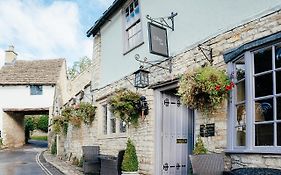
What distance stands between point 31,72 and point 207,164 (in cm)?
2935

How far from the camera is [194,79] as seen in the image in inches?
218

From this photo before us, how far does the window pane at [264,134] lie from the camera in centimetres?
494

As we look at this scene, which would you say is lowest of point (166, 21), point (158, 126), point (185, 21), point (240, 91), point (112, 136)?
point (112, 136)

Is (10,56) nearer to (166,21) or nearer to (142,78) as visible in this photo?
(142,78)

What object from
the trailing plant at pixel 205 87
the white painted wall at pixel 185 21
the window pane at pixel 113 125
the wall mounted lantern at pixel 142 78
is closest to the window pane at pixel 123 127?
the window pane at pixel 113 125

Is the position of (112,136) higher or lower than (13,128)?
higher

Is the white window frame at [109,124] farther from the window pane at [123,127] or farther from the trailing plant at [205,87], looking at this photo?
the trailing plant at [205,87]

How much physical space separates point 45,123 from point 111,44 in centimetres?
3498

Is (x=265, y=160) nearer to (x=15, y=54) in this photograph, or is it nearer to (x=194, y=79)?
(x=194, y=79)

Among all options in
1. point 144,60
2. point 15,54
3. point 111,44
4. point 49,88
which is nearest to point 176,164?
point 144,60

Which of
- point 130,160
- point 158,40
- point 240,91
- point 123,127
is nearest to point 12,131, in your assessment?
point 123,127

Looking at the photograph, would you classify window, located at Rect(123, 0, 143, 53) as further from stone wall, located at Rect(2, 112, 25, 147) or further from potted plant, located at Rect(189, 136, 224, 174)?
stone wall, located at Rect(2, 112, 25, 147)

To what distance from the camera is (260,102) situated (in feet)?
16.8

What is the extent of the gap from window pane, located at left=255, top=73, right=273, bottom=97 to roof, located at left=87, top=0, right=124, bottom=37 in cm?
612
